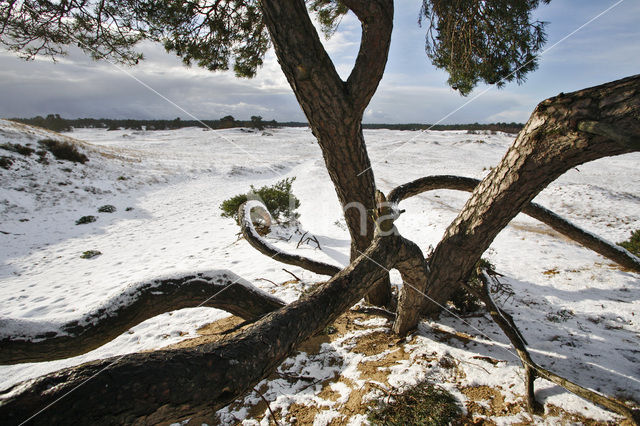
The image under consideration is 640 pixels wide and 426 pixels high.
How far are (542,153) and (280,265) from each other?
14.6ft

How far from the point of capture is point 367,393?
2230mm

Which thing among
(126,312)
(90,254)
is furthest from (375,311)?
(90,254)

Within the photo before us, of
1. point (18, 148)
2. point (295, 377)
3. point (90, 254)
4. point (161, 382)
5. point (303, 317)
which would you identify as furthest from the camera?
point (18, 148)

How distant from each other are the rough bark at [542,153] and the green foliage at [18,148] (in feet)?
56.9

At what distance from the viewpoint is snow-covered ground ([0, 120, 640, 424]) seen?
241cm

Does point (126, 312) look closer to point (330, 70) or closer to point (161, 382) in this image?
point (161, 382)

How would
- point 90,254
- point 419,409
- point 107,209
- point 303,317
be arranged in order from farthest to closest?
point 107,209
point 90,254
point 419,409
point 303,317

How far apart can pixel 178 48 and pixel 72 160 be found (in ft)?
46.4

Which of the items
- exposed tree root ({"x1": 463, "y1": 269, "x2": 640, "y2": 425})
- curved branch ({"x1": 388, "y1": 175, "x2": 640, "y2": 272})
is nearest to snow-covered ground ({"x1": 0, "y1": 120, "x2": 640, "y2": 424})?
exposed tree root ({"x1": 463, "y1": 269, "x2": 640, "y2": 425})

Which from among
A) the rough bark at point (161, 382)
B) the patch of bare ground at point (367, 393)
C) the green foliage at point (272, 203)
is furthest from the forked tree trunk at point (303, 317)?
the green foliage at point (272, 203)

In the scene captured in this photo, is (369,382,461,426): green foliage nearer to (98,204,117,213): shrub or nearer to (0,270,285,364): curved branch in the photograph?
(0,270,285,364): curved branch

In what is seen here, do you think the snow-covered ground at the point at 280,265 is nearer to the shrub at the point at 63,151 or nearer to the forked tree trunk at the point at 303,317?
the shrub at the point at 63,151

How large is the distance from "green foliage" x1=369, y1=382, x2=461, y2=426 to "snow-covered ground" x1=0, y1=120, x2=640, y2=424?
0.38 ft

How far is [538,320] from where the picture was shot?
3088 mm
